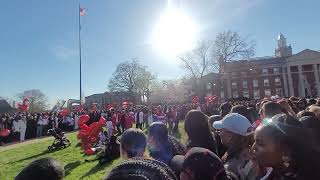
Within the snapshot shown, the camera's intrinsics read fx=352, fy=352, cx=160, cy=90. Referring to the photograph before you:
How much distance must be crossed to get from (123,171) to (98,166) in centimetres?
1152

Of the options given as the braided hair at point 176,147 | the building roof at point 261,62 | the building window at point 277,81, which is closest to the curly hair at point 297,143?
the braided hair at point 176,147

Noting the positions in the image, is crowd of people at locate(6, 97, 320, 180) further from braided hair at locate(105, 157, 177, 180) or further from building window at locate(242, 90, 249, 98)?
building window at locate(242, 90, 249, 98)

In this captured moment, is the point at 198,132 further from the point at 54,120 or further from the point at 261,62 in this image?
the point at 261,62

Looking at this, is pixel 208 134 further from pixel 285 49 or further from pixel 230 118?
pixel 285 49

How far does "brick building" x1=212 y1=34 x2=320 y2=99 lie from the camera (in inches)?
3017

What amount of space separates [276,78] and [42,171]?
82.1 meters

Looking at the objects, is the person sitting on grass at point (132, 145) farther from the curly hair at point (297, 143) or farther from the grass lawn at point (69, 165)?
the grass lawn at point (69, 165)

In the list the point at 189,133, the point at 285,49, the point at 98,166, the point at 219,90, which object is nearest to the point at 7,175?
the point at 98,166

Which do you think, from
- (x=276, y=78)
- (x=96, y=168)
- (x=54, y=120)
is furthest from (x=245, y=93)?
(x=96, y=168)

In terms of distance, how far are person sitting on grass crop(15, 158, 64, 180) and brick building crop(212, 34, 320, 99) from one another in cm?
7437

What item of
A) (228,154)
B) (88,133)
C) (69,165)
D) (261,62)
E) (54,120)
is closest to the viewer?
(228,154)

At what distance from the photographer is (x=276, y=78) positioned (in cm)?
7956

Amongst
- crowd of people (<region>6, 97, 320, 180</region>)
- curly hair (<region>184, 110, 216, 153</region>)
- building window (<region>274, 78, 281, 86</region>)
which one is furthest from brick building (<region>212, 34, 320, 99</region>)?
crowd of people (<region>6, 97, 320, 180</region>)

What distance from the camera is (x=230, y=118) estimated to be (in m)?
3.78
